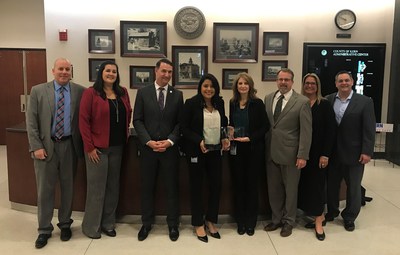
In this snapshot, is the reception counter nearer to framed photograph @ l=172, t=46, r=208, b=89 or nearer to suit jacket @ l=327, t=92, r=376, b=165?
suit jacket @ l=327, t=92, r=376, b=165

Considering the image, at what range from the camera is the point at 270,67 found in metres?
5.76

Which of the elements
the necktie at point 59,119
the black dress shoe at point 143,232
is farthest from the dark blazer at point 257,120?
the necktie at point 59,119

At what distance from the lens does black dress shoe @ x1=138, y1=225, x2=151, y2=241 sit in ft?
10.6

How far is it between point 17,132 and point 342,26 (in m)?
5.12

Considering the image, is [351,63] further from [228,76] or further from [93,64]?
[93,64]

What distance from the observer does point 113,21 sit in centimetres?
559

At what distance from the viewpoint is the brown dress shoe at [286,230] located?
333cm

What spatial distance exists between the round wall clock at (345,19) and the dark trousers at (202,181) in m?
4.03

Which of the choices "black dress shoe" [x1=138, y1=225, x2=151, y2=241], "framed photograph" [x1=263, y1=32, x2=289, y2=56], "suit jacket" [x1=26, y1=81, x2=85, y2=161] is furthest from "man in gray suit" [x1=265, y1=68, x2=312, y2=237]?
"framed photograph" [x1=263, y1=32, x2=289, y2=56]

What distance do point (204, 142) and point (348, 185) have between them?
1514 millimetres

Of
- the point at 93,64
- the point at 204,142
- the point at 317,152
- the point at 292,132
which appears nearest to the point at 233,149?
the point at 204,142

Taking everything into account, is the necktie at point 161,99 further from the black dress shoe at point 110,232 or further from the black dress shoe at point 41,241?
the black dress shoe at point 41,241

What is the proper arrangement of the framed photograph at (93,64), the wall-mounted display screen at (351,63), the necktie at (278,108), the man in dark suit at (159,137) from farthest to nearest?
the wall-mounted display screen at (351,63)
the framed photograph at (93,64)
the necktie at (278,108)
the man in dark suit at (159,137)

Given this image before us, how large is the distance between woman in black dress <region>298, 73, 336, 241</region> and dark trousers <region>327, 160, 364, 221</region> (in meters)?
0.15
